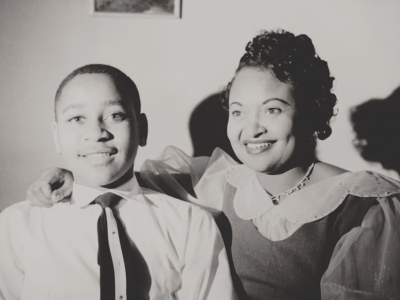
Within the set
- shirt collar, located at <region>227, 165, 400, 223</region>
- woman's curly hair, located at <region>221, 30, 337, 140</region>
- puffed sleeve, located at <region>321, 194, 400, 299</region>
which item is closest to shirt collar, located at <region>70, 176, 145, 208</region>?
shirt collar, located at <region>227, 165, 400, 223</region>

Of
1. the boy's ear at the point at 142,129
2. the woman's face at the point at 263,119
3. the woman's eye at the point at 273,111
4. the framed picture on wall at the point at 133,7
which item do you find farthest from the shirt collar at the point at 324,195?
the framed picture on wall at the point at 133,7

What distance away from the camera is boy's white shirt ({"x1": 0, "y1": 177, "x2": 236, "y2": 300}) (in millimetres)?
879

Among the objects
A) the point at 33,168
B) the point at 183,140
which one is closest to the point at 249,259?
the point at 183,140

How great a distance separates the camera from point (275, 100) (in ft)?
3.07

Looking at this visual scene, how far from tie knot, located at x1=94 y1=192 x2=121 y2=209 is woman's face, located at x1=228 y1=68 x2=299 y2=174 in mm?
337

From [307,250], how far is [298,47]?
1.70ft

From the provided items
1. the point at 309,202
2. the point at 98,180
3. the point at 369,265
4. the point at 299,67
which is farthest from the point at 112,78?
the point at 369,265

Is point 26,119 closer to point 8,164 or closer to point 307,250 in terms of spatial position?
point 8,164

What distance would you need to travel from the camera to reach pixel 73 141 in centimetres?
89

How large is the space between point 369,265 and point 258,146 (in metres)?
0.39

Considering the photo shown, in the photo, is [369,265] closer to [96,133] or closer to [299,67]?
[299,67]

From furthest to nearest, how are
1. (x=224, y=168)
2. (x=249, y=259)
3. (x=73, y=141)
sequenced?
(x=224, y=168)
(x=249, y=259)
(x=73, y=141)

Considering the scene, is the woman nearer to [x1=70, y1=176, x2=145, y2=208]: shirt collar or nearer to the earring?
the earring

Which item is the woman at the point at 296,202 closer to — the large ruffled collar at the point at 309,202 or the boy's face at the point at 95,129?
the large ruffled collar at the point at 309,202
